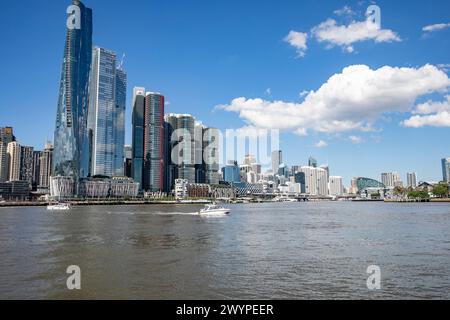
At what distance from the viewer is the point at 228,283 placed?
2556 centimetres

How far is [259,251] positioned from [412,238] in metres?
24.0

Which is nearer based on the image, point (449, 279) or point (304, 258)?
point (449, 279)

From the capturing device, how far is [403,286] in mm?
24844

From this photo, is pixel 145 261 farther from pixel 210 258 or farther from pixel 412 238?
pixel 412 238

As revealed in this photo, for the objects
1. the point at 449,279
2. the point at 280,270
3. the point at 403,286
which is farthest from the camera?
the point at 280,270
